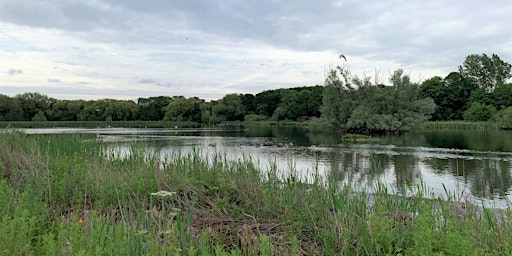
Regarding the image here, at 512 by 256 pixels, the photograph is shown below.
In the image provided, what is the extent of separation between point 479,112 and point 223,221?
67.2 meters

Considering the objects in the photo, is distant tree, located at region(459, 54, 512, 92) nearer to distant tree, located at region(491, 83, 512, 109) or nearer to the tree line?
the tree line

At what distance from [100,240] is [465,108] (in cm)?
7872

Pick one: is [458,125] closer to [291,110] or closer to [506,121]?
[506,121]

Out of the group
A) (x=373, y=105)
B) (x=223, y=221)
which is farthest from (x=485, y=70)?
(x=223, y=221)

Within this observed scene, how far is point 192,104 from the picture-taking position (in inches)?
4129

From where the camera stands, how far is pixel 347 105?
45219 millimetres

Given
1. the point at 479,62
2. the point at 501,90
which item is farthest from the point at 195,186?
the point at 479,62

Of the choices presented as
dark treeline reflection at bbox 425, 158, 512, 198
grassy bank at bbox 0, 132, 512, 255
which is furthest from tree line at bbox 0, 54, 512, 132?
grassy bank at bbox 0, 132, 512, 255

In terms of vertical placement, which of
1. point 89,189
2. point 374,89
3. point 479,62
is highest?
point 479,62

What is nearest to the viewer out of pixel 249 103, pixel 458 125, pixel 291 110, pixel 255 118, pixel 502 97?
pixel 458 125

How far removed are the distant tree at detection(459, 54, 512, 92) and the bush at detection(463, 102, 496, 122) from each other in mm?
19802

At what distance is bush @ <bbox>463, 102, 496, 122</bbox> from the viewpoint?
59.5 meters

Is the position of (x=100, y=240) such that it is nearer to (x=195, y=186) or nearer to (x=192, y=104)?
(x=195, y=186)

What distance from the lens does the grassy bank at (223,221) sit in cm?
295
